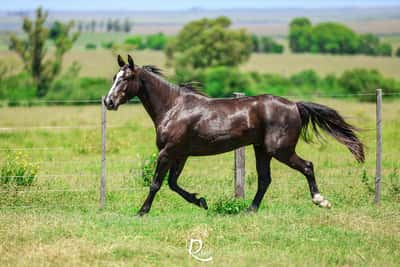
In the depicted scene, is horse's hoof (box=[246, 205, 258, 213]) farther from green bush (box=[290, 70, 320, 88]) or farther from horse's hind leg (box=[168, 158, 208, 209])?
green bush (box=[290, 70, 320, 88])

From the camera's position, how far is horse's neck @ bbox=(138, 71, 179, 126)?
10.9 meters

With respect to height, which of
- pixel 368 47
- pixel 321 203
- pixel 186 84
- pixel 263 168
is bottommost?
pixel 368 47

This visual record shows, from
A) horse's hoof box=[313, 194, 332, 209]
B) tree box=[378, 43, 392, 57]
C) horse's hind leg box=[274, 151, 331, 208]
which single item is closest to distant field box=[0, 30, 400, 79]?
tree box=[378, 43, 392, 57]

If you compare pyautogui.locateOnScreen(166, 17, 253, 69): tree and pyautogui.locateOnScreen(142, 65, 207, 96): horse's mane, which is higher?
pyautogui.locateOnScreen(142, 65, 207, 96): horse's mane

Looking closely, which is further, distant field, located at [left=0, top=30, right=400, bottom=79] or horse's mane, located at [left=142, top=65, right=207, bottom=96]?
distant field, located at [left=0, top=30, right=400, bottom=79]

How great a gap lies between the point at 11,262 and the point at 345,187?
20.8ft

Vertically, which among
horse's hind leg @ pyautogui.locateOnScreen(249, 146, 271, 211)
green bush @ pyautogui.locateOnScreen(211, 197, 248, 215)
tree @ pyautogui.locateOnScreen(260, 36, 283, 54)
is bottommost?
tree @ pyautogui.locateOnScreen(260, 36, 283, 54)

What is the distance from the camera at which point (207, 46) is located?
53.6 meters

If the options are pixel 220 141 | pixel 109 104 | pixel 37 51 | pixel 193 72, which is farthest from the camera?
pixel 193 72

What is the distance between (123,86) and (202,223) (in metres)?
2.25

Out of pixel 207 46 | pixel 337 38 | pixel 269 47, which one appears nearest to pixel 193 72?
pixel 207 46

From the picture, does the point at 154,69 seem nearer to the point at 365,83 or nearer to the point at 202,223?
the point at 202,223

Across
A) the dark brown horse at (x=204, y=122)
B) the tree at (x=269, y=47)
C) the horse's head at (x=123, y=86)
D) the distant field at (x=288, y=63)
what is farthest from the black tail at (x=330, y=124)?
the tree at (x=269, y=47)

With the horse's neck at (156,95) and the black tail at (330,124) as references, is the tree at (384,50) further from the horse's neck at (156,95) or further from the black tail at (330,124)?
the horse's neck at (156,95)
